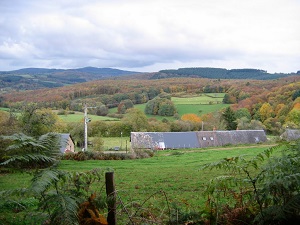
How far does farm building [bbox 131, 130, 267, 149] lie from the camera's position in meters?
53.6

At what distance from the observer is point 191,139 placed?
5622 cm

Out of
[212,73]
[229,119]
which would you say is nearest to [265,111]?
[229,119]

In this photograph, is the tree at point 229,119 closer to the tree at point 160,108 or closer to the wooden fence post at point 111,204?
the tree at point 160,108

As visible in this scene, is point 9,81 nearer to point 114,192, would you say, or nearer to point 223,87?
point 223,87

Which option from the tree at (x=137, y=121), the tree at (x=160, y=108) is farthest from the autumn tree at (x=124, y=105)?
the tree at (x=137, y=121)

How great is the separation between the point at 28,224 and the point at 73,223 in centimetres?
342

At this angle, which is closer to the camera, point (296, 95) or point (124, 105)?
point (296, 95)

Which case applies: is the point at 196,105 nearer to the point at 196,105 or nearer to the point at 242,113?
the point at 196,105

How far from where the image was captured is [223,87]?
114625mm

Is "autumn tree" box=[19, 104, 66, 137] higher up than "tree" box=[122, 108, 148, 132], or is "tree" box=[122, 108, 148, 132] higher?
"autumn tree" box=[19, 104, 66, 137]

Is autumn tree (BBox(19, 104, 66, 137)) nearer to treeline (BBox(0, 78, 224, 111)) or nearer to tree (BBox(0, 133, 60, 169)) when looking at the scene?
tree (BBox(0, 133, 60, 169))

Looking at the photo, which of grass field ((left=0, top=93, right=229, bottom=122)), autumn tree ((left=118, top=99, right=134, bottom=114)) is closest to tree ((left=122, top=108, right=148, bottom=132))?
grass field ((left=0, top=93, right=229, bottom=122))

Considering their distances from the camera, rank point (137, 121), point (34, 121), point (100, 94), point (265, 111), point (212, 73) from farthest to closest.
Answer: point (212, 73) < point (100, 94) < point (265, 111) < point (137, 121) < point (34, 121)

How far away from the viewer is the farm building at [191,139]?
176ft
